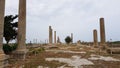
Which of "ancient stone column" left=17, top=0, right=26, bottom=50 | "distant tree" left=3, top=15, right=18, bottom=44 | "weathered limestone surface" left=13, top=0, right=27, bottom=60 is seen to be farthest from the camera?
"distant tree" left=3, top=15, right=18, bottom=44

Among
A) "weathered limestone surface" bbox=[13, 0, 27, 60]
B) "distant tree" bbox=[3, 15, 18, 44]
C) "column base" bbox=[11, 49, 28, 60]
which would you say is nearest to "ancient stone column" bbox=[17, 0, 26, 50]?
"weathered limestone surface" bbox=[13, 0, 27, 60]

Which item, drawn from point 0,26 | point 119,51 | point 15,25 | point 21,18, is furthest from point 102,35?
point 0,26

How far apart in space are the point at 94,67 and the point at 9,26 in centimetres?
1280

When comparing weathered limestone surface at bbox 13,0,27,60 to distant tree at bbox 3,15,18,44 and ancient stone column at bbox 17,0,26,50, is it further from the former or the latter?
distant tree at bbox 3,15,18,44

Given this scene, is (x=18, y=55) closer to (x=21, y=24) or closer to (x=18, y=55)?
(x=18, y=55)

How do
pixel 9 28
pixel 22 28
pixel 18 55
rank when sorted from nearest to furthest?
pixel 18 55 < pixel 22 28 < pixel 9 28

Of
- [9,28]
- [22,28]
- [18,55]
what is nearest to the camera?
[18,55]

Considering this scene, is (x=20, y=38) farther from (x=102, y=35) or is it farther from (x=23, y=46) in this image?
(x=102, y=35)

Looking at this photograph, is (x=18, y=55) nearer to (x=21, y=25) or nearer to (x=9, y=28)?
(x=21, y=25)

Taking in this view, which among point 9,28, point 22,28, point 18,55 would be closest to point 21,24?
point 22,28

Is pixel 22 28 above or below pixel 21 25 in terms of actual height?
below

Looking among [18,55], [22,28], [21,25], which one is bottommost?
[18,55]

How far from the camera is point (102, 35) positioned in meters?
23.1

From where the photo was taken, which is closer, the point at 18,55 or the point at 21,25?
the point at 18,55
